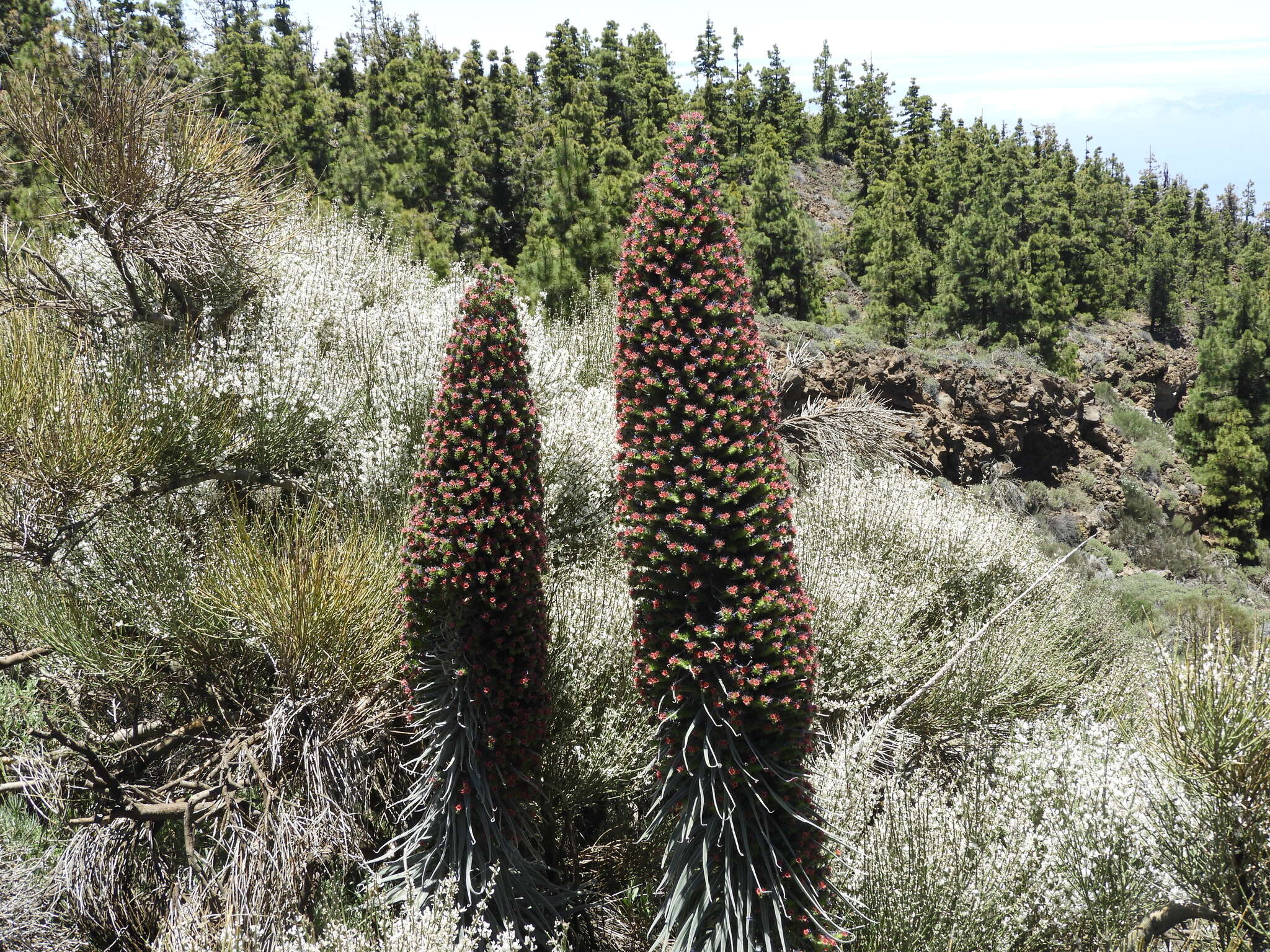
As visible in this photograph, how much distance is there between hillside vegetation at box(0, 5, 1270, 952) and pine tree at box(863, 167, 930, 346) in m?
16.4

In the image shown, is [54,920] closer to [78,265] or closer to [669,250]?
[669,250]

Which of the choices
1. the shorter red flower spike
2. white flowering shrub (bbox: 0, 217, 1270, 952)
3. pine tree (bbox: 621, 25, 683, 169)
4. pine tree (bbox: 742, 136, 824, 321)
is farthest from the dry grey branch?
pine tree (bbox: 621, 25, 683, 169)

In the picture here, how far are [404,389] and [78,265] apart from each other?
12.0 ft

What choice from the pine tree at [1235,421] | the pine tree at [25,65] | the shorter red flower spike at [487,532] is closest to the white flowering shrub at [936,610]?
the shorter red flower spike at [487,532]

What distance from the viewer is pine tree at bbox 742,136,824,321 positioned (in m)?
21.5

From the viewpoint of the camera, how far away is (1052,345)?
28.0m

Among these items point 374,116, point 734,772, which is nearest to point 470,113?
point 374,116

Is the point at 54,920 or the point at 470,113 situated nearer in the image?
the point at 54,920

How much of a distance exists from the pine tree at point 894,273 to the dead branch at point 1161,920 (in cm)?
2193

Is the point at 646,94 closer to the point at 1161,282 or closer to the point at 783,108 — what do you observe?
the point at 783,108

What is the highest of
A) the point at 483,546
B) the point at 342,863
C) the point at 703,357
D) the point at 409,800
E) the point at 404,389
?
the point at 703,357

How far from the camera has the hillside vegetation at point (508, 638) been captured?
156 inches

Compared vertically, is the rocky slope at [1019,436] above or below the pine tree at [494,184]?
below

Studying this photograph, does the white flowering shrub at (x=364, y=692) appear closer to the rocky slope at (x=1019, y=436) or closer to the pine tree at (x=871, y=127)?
the rocky slope at (x=1019, y=436)
